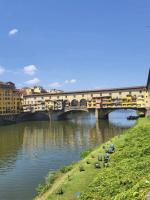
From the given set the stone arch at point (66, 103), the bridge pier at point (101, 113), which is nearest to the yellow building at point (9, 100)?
the stone arch at point (66, 103)

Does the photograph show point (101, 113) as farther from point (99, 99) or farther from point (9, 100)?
point (9, 100)

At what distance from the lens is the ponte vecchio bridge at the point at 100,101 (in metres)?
112

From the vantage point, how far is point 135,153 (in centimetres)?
2688

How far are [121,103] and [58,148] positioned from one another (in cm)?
6195

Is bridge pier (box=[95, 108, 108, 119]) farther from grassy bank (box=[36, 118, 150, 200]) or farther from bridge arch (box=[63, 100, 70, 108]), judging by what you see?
grassy bank (box=[36, 118, 150, 200])

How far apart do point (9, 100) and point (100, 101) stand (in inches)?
1360

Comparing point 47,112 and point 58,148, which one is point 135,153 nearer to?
point 58,148

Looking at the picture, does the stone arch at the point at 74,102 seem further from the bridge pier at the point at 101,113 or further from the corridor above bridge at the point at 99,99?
the bridge pier at the point at 101,113

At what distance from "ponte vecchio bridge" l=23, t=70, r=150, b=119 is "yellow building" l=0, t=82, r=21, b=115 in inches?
188

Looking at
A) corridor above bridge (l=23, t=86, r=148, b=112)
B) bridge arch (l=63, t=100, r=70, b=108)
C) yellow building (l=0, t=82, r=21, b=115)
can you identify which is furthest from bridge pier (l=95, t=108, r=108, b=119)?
yellow building (l=0, t=82, r=21, b=115)

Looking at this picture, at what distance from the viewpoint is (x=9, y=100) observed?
420 ft

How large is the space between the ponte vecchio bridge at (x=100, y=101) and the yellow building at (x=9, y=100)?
4.76 m

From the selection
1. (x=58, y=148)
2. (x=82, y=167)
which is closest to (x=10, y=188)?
(x=82, y=167)

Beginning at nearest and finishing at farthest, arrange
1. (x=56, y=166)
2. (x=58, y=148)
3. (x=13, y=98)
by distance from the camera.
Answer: (x=56, y=166) → (x=58, y=148) → (x=13, y=98)
